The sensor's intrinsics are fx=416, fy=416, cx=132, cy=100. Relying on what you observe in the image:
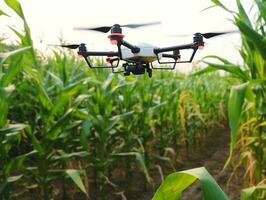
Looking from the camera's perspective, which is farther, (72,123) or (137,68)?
(72,123)

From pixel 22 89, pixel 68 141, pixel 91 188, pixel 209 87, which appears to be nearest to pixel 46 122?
pixel 22 89

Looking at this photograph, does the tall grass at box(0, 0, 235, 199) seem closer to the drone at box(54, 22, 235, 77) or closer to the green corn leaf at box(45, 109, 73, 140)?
the green corn leaf at box(45, 109, 73, 140)

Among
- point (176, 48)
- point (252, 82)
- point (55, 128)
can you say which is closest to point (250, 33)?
point (252, 82)

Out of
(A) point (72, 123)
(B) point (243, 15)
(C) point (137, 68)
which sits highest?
(B) point (243, 15)

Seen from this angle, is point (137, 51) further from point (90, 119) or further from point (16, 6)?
point (90, 119)

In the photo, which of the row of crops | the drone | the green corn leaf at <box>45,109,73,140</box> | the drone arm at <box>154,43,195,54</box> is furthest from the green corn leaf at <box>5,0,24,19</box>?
the green corn leaf at <box>45,109,73,140</box>

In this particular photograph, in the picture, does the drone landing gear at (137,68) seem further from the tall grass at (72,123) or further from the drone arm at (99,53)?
the tall grass at (72,123)

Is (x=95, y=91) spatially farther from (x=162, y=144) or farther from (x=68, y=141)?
(x=162, y=144)
